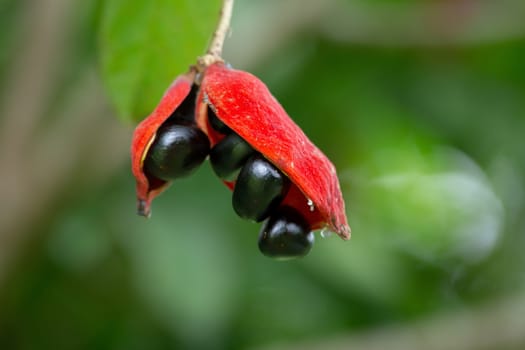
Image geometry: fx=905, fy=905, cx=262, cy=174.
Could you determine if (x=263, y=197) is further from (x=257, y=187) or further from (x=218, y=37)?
(x=218, y=37)

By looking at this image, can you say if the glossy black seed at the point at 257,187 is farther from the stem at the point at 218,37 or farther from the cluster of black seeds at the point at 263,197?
the stem at the point at 218,37

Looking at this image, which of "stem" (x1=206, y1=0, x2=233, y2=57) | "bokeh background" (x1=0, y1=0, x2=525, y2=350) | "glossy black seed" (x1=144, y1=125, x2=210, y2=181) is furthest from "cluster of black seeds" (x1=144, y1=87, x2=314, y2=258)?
"bokeh background" (x1=0, y1=0, x2=525, y2=350)

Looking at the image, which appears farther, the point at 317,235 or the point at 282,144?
the point at 317,235

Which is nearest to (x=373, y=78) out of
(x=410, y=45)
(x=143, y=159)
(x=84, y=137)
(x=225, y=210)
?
(x=410, y=45)

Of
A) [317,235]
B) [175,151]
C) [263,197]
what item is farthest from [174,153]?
[317,235]

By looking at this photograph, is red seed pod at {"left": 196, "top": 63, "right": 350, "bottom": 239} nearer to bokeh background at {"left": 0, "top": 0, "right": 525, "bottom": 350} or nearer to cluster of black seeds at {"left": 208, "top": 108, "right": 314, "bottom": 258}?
cluster of black seeds at {"left": 208, "top": 108, "right": 314, "bottom": 258}

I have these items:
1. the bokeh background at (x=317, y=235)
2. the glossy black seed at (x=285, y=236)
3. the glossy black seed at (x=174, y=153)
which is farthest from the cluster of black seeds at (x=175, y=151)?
the bokeh background at (x=317, y=235)

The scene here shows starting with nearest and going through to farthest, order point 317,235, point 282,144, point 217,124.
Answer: point 282,144
point 217,124
point 317,235

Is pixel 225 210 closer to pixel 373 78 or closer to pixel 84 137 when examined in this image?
pixel 84 137
